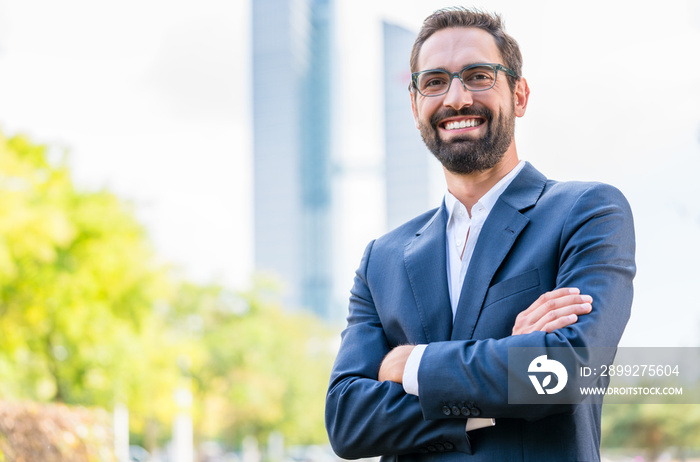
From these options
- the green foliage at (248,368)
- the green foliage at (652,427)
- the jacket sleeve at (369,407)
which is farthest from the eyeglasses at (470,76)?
the green foliage at (248,368)

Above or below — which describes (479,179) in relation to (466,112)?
below

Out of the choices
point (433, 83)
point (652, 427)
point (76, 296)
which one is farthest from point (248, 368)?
point (433, 83)

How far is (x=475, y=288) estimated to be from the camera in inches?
68.6

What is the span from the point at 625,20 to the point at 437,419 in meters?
3.86

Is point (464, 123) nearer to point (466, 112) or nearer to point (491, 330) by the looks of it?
point (466, 112)

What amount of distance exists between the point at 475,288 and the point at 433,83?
0.56m

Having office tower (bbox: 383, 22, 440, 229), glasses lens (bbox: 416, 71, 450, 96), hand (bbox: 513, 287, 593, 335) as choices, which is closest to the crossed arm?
hand (bbox: 513, 287, 593, 335)

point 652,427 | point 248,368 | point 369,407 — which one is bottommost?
point 248,368

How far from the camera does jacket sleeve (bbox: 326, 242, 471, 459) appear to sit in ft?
5.48

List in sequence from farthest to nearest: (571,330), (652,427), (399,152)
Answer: (399,152) < (652,427) < (571,330)

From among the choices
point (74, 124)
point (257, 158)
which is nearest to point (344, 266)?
point (257, 158)

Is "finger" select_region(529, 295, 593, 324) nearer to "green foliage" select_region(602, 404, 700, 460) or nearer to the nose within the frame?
the nose

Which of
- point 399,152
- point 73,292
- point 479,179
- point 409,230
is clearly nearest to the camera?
point 479,179

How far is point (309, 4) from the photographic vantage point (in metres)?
111
